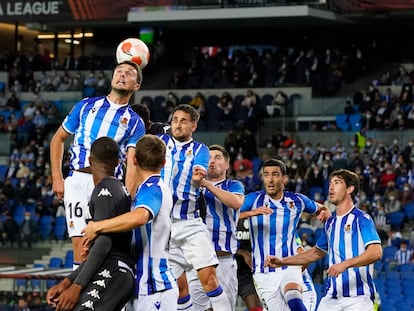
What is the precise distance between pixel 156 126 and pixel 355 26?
24.2 metres

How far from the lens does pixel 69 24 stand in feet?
119

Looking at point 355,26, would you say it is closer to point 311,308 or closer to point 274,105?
point 274,105

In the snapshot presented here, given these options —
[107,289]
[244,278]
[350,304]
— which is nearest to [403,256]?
[244,278]

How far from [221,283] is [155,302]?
358 cm

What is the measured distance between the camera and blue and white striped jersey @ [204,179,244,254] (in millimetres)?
12031

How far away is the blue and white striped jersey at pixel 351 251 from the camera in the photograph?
35.4 feet

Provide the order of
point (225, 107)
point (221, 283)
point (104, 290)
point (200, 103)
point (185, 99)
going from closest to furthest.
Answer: point (104, 290)
point (221, 283)
point (225, 107)
point (200, 103)
point (185, 99)

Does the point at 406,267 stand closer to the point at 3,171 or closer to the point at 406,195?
the point at 406,195

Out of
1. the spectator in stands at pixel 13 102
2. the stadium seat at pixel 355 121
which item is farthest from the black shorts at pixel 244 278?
the spectator in stands at pixel 13 102

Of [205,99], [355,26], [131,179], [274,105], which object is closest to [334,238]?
[131,179]

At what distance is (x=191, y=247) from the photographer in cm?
1105

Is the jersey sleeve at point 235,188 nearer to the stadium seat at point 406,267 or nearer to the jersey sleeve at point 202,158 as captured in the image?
the jersey sleeve at point 202,158

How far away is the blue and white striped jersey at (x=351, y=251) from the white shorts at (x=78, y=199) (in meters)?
2.63

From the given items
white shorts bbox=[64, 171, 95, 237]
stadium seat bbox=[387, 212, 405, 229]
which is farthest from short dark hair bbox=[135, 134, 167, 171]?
stadium seat bbox=[387, 212, 405, 229]
